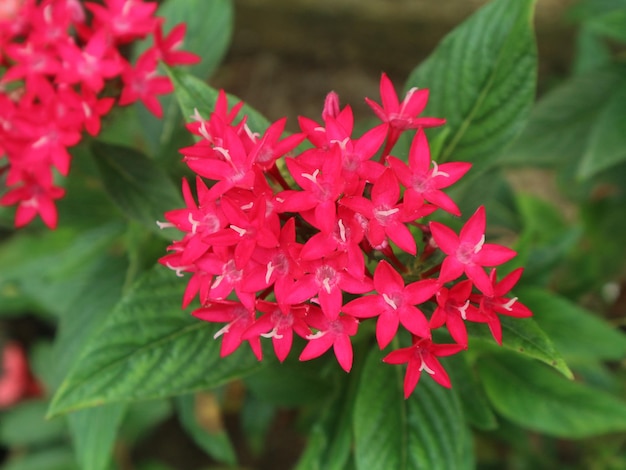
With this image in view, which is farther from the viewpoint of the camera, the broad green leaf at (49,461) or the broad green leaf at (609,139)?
the broad green leaf at (49,461)

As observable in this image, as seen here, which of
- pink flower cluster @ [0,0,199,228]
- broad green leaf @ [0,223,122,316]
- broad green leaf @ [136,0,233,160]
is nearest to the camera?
pink flower cluster @ [0,0,199,228]

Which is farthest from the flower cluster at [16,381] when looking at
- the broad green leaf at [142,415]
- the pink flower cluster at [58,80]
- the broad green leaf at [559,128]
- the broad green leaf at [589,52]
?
the broad green leaf at [589,52]

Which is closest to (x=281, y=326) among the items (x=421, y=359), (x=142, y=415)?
(x=421, y=359)

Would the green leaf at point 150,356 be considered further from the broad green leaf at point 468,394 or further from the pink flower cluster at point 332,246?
the broad green leaf at point 468,394

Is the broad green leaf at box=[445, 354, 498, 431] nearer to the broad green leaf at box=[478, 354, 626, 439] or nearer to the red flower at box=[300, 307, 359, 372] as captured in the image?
the broad green leaf at box=[478, 354, 626, 439]

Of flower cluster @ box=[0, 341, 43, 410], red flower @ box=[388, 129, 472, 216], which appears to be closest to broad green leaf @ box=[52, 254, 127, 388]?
red flower @ box=[388, 129, 472, 216]
